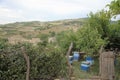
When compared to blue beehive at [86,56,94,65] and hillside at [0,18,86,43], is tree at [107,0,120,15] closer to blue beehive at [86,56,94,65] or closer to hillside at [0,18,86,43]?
blue beehive at [86,56,94,65]

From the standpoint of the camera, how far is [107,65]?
1232cm

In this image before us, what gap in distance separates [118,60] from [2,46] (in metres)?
12.0

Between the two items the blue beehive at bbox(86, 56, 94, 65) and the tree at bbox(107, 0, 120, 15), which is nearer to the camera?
the tree at bbox(107, 0, 120, 15)

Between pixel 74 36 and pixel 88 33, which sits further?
pixel 74 36

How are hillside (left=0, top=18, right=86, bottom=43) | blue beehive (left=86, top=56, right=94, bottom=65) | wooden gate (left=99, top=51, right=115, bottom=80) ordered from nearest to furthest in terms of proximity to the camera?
wooden gate (left=99, top=51, right=115, bottom=80) → blue beehive (left=86, top=56, right=94, bottom=65) → hillside (left=0, top=18, right=86, bottom=43)

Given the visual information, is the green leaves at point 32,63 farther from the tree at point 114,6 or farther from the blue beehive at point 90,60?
the tree at point 114,6

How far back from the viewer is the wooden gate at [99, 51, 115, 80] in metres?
12.2

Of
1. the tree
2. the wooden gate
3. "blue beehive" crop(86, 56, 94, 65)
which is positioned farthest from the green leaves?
the tree

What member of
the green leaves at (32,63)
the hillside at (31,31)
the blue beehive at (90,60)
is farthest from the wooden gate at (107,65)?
the hillside at (31,31)

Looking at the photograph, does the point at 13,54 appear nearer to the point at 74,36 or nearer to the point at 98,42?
the point at 98,42

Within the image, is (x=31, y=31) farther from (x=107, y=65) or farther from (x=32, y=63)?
(x=32, y=63)

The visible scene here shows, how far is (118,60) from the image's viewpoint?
20859mm

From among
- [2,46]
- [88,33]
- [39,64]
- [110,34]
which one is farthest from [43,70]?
[110,34]

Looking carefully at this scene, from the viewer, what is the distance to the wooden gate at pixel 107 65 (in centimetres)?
1220
